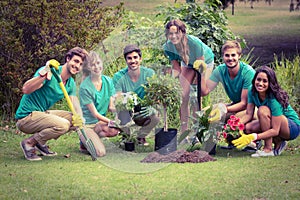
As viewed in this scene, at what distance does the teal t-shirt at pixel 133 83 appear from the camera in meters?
6.18

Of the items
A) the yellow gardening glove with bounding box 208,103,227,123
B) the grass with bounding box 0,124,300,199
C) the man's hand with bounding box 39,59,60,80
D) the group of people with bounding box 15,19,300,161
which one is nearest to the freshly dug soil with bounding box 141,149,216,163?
Answer: the grass with bounding box 0,124,300,199

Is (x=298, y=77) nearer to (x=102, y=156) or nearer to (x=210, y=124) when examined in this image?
(x=210, y=124)

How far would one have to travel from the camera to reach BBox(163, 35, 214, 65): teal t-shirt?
6.27m

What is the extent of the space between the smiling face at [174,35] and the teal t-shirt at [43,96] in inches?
43.8

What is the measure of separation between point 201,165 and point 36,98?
1.81 metres

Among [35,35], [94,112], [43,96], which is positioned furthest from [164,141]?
[35,35]

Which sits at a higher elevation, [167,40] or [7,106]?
[167,40]

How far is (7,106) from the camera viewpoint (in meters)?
8.36

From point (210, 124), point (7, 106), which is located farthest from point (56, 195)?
point (7, 106)

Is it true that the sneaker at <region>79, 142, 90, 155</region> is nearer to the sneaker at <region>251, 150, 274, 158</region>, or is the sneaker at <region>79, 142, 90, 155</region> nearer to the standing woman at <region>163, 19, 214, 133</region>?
the standing woman at <region>163, 19, 214, 133</region>

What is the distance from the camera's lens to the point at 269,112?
6.16 metres

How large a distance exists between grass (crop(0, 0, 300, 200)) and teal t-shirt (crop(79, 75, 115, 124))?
0.37 metres

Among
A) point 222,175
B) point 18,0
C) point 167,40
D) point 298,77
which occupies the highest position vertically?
point 18,0

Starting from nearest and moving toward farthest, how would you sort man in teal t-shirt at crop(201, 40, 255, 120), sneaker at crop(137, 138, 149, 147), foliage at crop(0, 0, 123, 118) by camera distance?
man in teal t-shirt at crop(201, 40, 255, 120) < sneaker at crop(137, 138, 149, 147) < foliage at crop(0, 0, 123, 118)
